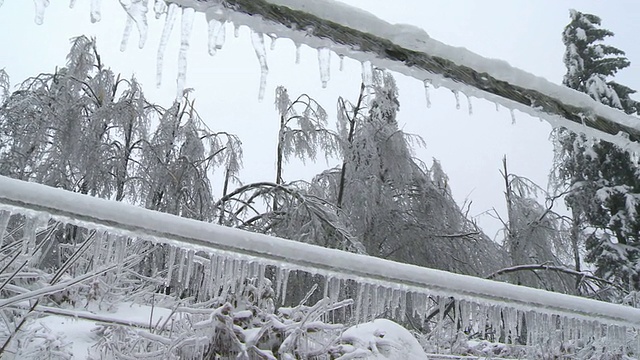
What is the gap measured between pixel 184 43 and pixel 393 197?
5.09 meters

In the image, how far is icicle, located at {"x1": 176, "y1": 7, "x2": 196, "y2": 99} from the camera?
0.34 metres

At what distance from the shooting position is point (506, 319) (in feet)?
2.73

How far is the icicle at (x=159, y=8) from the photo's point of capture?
1.09 ft

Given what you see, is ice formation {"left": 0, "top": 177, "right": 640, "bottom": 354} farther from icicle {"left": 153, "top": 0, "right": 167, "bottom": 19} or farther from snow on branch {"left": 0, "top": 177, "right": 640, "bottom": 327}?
icicle {"left": 153, "top": 0, "right": 167, "bottom": 19}

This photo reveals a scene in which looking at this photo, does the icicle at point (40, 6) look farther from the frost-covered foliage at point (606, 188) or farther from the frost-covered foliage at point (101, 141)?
the frost-covered foliage at point (606, 188)

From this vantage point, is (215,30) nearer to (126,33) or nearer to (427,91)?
(126,33)

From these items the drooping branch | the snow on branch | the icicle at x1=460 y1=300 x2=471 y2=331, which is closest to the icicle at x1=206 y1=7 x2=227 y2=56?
the snow on branch

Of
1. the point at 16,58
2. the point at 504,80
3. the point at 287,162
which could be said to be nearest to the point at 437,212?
the point at 287,162

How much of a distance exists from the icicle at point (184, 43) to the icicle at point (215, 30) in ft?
0.05

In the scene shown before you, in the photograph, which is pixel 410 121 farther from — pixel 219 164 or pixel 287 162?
pixel 219 164

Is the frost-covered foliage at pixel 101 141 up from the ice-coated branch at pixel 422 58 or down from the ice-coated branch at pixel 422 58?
up

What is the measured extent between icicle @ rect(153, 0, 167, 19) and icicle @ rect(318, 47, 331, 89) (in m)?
0.11

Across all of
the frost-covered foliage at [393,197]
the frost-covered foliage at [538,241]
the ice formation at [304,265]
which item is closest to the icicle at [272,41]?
the ice formation at [304,265]

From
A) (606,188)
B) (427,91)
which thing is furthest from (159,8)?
(606,188)
